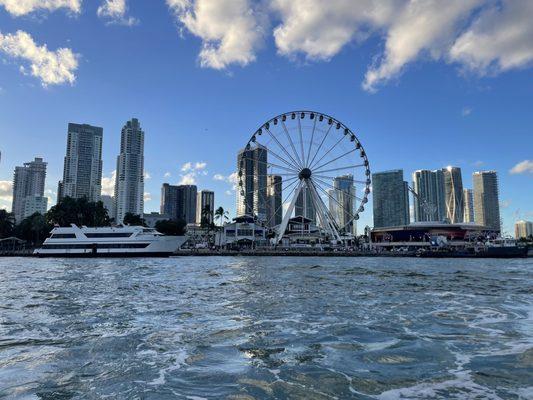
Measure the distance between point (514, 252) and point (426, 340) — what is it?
119m

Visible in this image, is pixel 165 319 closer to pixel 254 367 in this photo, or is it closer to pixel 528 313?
pixel 254 367

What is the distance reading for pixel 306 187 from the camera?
96688mm

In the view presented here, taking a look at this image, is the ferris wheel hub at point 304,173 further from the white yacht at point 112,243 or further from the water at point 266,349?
the water at point 266,349

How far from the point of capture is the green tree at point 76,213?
149 metres

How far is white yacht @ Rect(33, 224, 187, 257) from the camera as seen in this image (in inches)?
3841

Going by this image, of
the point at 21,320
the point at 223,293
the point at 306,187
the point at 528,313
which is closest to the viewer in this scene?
the point at 21,320

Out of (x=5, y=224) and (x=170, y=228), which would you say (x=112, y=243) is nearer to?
(x=170, y=228)

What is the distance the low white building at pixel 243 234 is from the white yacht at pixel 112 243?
216ft

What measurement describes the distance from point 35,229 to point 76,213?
73.8 feet

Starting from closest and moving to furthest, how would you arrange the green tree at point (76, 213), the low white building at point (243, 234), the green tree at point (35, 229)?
the green tree at point (76, 213) → the green tree at point (35, 229) → the low white building at point (243, 234)

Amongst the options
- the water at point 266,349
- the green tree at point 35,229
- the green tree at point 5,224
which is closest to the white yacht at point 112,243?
the green tree at point 35,229

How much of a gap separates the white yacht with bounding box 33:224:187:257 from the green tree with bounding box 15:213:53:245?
6417 centimetres

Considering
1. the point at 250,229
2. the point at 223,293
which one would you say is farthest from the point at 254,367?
the point at 250,229

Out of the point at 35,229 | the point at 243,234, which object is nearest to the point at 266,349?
the point at 243,234
